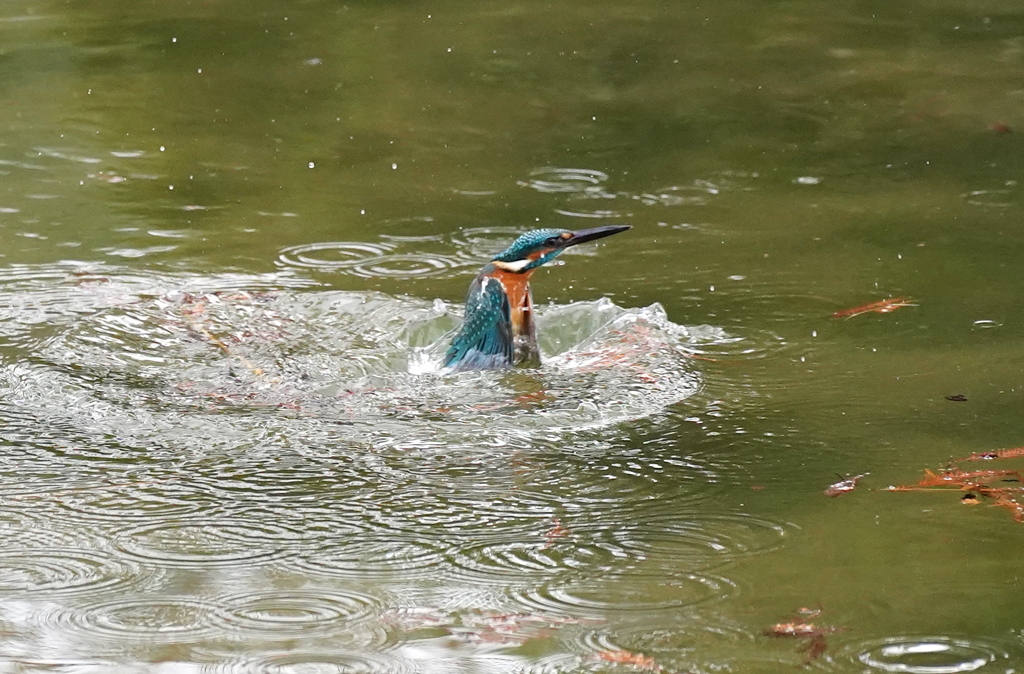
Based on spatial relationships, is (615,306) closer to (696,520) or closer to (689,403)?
(689,403)

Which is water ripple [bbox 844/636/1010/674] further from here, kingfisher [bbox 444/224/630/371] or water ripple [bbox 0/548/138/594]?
kingfisher [bbox 444/224/630/371]

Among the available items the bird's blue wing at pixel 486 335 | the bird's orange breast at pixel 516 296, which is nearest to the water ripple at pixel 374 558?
the bird's blue wing at pixel 486 335

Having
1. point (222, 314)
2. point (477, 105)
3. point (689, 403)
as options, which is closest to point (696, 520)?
point (689, 403)

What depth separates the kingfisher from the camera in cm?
558

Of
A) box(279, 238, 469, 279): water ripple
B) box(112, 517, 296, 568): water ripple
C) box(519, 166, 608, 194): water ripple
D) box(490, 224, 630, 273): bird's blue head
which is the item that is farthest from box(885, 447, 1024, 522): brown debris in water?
box(519, 166, 608, 194): water ripple

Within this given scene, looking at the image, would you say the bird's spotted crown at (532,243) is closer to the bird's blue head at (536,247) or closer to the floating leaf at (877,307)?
the bird's blue head at (536,247)

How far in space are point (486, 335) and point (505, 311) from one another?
117 millimetres

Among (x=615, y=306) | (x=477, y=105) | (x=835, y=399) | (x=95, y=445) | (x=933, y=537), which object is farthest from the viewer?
(x=477, y=105)

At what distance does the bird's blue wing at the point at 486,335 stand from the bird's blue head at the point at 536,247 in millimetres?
101

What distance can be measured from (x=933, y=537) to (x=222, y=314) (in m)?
3.30

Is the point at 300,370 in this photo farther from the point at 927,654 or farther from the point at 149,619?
the point at 927,654

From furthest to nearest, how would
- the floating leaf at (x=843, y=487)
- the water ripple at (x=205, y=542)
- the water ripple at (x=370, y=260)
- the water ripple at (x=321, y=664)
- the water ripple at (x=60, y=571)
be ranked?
the water ripple at (x=370, y=260) → the floating leaf at (x=843, y=487) → the water ripple at (x=205, y=542) → the water ripple at (x=60, y=571) → the water ripple at (x=321, y=664)

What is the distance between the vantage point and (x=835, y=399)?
5.20m

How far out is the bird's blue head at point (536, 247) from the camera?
18.4 ft
